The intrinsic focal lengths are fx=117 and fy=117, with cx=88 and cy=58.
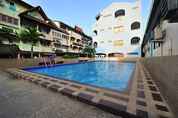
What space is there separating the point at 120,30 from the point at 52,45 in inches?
994

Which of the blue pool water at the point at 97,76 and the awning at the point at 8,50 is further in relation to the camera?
the awning at the point at 8,50

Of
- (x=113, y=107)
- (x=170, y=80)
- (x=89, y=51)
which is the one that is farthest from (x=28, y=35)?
(x=89, y=51)

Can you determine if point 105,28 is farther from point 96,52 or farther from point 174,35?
point 174,35

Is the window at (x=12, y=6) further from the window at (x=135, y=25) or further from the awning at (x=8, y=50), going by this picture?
the window at (x=135, y=25)

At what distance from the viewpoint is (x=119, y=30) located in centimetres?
4234

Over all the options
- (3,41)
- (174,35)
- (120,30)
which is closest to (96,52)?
(120,30)

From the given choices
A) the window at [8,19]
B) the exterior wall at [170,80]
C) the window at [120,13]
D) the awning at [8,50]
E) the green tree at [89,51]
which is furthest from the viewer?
the green tree at [89,51]

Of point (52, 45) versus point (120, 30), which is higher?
point (120, 30)

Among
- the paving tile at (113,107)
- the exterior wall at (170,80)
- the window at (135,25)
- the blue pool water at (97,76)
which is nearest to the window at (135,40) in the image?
the window at (135,25)

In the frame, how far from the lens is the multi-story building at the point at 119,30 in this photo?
39.7m

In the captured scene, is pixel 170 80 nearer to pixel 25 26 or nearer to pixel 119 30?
pixel 25 26

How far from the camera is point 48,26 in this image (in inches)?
1065

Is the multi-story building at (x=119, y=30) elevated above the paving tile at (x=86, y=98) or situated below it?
above

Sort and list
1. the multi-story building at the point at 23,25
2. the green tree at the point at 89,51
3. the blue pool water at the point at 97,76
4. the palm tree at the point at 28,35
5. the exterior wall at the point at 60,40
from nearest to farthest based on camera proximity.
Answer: the blue pool water at the point at 97,76, the multi-story building at the point at 23,25, the palm tree at the point at 28,35, the exterior wall at the point at 60,40, the green tree at the point at 89,51
